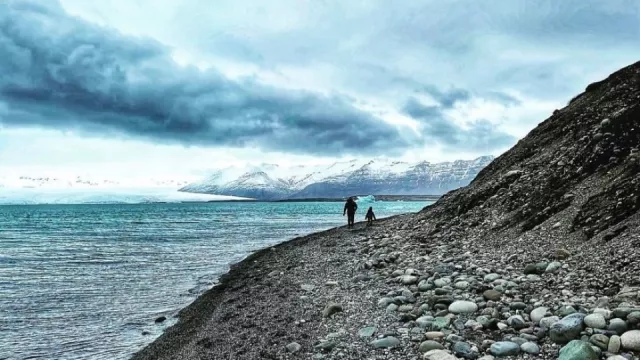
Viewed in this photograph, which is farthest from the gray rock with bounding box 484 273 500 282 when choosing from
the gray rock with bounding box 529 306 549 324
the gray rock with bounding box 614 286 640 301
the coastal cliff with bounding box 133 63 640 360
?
the gray rock with bounding box 614 286 640 301

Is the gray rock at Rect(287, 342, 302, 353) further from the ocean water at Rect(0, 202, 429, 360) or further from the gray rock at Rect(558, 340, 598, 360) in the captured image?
the gray rock at Rect(558, 340, 598, 360)

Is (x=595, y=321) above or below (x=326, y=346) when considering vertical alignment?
above

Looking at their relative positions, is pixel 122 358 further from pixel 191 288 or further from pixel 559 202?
pixel 559 202

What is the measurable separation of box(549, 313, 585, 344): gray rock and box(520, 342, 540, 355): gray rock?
441 mm

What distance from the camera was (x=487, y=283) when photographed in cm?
1241

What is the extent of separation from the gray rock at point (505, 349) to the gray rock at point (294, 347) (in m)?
4.41

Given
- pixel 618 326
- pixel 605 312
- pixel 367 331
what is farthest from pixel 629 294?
pixel 367 331

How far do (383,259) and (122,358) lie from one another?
11039 mm

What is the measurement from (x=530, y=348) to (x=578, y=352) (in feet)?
2.97

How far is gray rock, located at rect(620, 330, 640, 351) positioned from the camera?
735 cm

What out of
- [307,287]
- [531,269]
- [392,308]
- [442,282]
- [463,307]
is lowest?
[307,287]

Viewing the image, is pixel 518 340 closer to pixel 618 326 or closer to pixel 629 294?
pixel 618 326

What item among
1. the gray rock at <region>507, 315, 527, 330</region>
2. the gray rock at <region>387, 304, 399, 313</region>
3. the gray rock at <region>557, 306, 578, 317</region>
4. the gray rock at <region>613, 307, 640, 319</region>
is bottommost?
the gray rock at <region>387, 304, 399, 313</region>

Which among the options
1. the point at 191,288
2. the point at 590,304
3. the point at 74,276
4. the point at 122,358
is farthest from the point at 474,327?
the point at 74,276
